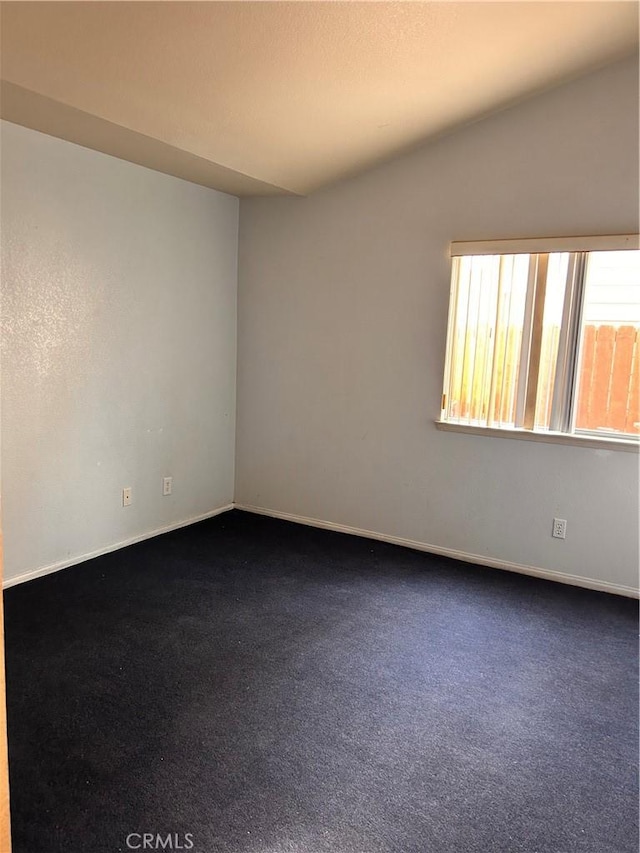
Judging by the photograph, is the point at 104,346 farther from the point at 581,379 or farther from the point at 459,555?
the point at 581,379

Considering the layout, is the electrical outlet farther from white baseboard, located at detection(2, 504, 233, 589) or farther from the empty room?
white baseboard, located at detection(2, 504, 233, 589)

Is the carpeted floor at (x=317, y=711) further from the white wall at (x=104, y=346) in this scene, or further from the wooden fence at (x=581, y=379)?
the wooden fence at (x=581, y=379)

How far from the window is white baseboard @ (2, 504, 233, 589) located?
1888mm

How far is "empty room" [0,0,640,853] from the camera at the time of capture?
1925 millimetres

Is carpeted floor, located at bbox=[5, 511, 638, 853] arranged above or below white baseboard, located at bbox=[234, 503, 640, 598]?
below

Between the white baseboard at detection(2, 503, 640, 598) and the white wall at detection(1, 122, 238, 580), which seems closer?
the white wall at detection(1, 122, 238, 580)

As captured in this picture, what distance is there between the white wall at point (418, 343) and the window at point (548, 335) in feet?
0.34

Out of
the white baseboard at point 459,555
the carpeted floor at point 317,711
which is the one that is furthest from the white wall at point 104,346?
the white baseboard at point 459,555

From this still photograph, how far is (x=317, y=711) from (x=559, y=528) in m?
1.86

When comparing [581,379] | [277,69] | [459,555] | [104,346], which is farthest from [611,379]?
[104,346]

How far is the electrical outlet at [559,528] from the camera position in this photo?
3.38 meters

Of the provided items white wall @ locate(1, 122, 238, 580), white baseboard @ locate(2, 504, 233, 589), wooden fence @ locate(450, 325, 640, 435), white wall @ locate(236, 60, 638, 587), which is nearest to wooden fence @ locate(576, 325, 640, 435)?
wooden fence @ locate(450, 325, 640, 435)

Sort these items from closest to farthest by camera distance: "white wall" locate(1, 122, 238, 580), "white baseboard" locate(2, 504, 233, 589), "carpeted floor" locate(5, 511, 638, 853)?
1. "carpeted floor" locate(5, 511, 638, 853)
2. "white wall" locate(1, 122, 238, 580)
3. "white baseboard" locate(2, 504, 233, 589)

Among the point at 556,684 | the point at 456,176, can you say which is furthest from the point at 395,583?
the point at 456,176
